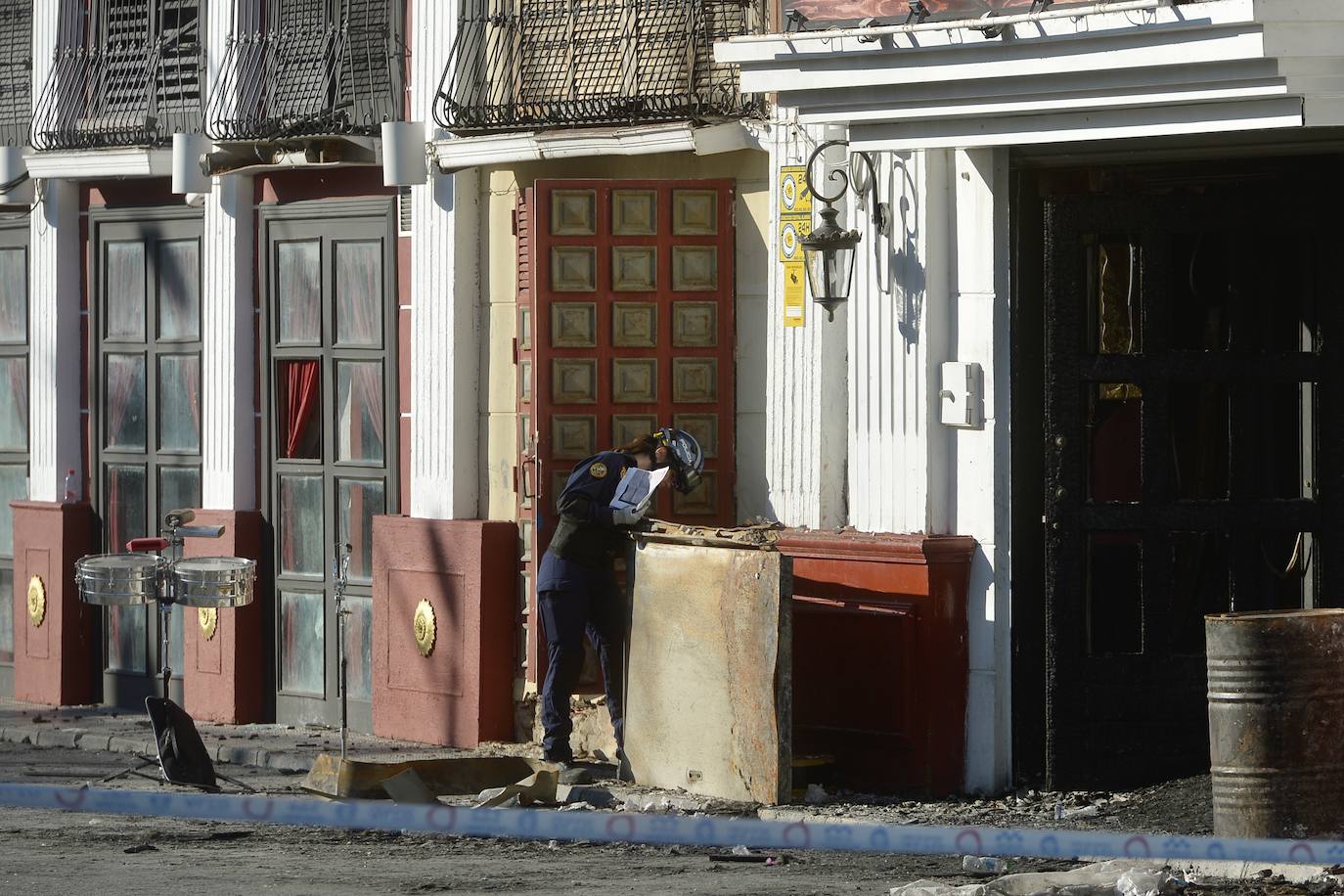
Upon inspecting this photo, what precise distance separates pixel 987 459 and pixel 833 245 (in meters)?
1.32

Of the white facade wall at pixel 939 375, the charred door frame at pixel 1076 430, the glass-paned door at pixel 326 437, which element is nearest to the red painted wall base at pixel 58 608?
the glass-paned door at pixel 326 437

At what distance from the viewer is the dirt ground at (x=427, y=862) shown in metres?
9.84

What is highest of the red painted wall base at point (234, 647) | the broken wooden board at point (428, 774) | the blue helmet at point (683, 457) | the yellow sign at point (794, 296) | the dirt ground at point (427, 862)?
the yellow sign at point (794, 296)

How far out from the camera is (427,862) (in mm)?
10562

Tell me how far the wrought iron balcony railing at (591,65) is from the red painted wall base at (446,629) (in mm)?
2433

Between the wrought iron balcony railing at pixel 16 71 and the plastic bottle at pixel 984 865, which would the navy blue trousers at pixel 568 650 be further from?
the wrought iron balcony railing at pixel 16 71

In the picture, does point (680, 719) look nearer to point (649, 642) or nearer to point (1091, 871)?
point (649, 642)

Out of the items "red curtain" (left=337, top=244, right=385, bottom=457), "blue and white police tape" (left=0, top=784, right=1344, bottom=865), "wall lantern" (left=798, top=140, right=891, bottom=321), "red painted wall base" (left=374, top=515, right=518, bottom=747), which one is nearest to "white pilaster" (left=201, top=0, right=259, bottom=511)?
"red curtain" (left=337, top=244, right=385, bottom=457)

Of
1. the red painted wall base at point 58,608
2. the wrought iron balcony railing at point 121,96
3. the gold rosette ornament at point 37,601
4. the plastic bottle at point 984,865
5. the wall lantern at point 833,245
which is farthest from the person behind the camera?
the gold rosette ornament at point 37,601

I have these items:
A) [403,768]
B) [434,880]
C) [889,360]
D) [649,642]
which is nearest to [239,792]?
[403,768]

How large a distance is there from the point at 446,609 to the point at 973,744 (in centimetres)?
369

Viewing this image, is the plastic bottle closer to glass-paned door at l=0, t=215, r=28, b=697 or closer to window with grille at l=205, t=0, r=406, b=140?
window with grille at l=205, t=0, r=406, b=140

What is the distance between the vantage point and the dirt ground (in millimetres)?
9836

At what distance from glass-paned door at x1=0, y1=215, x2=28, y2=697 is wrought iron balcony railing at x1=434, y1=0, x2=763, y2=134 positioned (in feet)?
15.4
